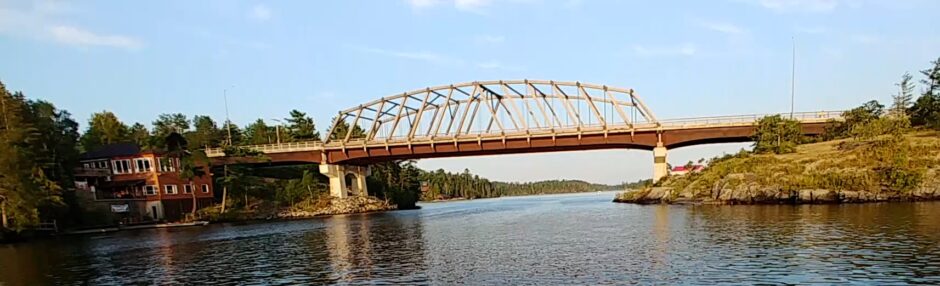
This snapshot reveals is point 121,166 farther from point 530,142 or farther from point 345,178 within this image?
point 530,142

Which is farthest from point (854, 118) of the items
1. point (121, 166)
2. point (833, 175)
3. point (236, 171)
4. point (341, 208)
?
point (121, 166)

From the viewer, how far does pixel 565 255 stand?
37.5 meters

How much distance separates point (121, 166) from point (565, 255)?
98.0 metres

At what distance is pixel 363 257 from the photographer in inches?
1649

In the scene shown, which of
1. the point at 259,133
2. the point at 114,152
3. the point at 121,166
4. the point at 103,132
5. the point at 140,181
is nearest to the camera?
the point at 140,181

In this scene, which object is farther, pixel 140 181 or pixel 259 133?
pixel 259 133

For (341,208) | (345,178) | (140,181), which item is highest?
(140,181)

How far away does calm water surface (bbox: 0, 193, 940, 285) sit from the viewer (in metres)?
29.0

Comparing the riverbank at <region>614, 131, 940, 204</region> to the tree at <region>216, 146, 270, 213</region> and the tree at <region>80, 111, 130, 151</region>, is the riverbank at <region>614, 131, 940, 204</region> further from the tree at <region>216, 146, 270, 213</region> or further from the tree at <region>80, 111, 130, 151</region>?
the tree at <region>80, 111, 130, 151</region>

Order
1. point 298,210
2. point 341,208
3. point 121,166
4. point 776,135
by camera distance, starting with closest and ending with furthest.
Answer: point 776,135, point 121,166, point 298,210, point 341,208

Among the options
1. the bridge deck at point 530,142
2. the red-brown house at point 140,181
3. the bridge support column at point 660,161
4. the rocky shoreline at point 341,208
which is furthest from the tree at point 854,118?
the red-brown house at point 140,181

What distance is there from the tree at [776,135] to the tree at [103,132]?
5756 inches

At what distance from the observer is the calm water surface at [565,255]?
29.0 metres

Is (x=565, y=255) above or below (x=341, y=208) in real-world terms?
above
